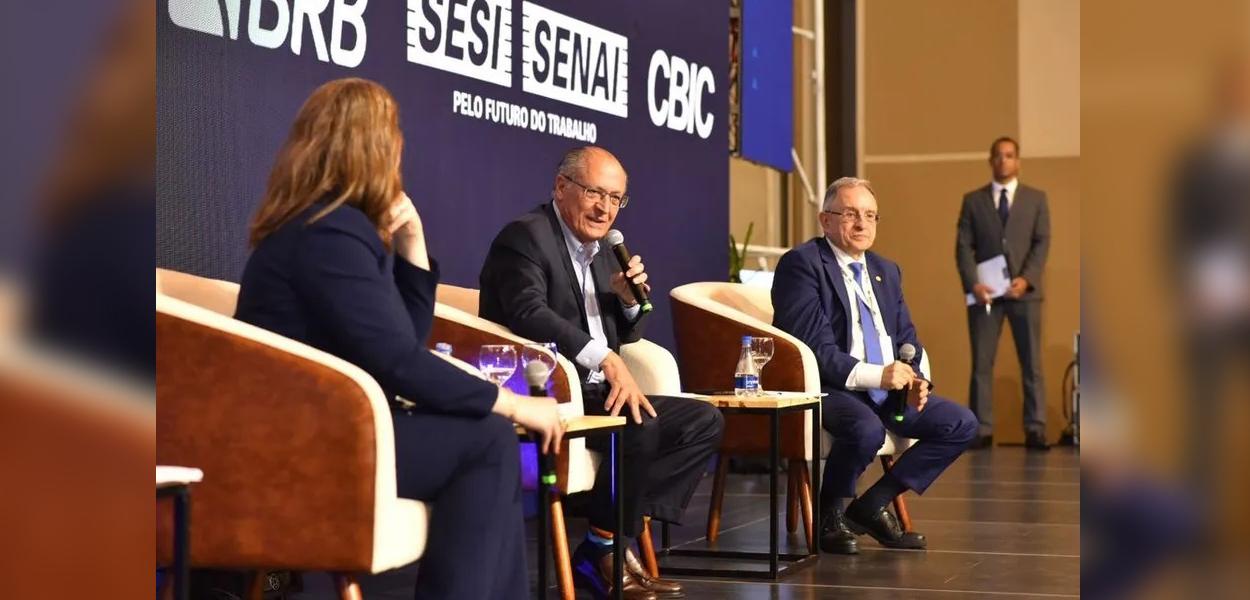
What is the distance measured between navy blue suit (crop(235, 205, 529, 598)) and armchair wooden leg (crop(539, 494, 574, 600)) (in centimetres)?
74

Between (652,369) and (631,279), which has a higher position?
(631,279)

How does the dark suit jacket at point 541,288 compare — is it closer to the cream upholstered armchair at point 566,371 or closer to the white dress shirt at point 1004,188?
the cream upholstered armchair at point 566,371

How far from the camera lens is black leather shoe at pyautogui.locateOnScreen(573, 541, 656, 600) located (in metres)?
3.83

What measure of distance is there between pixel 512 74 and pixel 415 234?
257 cm

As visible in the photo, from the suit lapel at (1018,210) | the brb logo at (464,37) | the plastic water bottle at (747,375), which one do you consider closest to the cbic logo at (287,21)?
the brb logo at (464,37)

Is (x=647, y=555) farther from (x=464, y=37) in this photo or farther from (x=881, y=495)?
(x=464, y=37)

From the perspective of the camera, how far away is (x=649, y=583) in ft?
13.1

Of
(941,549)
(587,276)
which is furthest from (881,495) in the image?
(587,276)

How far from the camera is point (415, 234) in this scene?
9.65 ft

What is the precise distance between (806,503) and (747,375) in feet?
2.10
